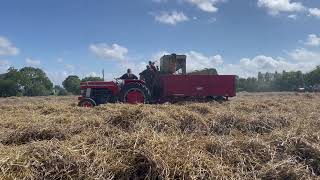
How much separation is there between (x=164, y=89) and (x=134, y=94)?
1.46m

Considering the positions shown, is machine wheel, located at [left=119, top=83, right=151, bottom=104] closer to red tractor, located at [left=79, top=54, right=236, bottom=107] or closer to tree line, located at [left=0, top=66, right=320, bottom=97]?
red tractor, located at [left=79, top=54, right=236, bottom=107]

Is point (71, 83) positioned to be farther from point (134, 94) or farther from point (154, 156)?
point (154, 156)

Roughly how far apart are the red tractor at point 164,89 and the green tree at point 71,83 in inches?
2152

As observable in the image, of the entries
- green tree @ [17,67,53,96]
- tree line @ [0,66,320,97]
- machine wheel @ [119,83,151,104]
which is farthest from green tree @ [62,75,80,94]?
machine wheel @ [119,83,151,104]

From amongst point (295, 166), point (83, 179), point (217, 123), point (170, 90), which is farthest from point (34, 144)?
point (170, 90)

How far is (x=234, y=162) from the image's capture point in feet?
18.5

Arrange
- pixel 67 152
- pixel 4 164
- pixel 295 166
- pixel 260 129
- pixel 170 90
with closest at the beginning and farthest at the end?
pixel 4 164, pixel 67 152, pixel 295 166, pixel 260 129, pixel 170 90

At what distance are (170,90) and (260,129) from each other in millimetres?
11011

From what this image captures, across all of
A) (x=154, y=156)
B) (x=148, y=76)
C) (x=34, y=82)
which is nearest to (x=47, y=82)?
(x=34, y=82)

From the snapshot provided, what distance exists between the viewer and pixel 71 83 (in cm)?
7800

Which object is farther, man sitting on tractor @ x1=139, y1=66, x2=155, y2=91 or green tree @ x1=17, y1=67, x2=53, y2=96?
green tree @ x1=17, y1=67, x2=53, y2=96

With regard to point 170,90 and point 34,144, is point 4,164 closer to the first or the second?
point 34,144

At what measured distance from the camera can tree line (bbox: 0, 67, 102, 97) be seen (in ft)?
228

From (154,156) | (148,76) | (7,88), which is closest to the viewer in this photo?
(154,156)
